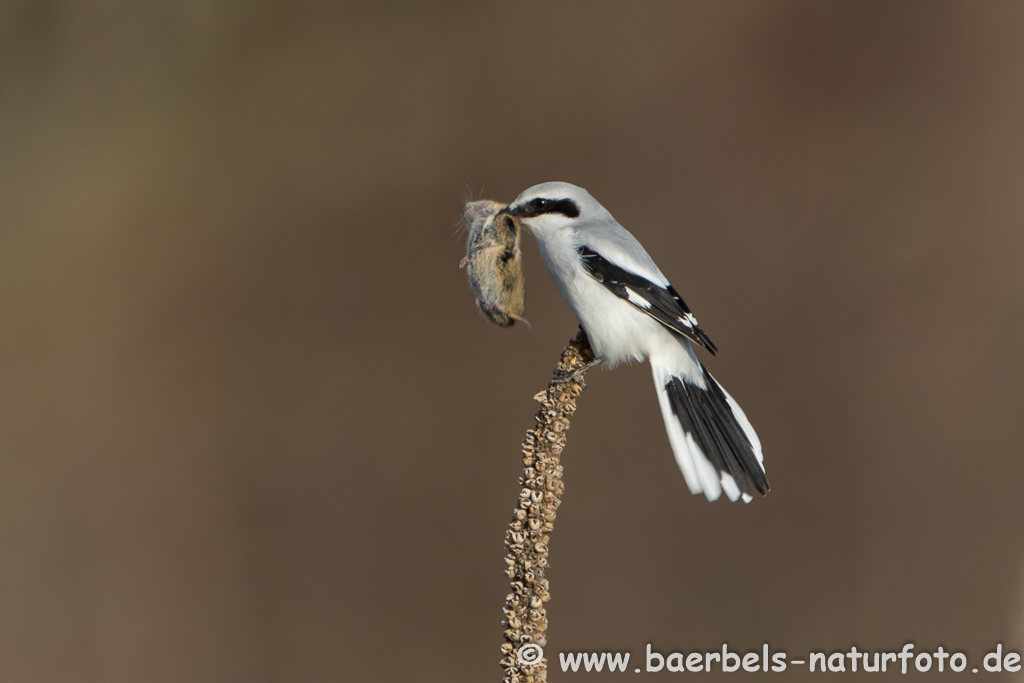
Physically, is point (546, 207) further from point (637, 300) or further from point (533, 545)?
point (533, 545)

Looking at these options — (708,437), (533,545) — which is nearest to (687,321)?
(708,437)

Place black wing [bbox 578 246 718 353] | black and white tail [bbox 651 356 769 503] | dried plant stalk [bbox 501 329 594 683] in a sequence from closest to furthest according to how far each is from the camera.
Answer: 1. dried plant stalk [bbox 501 329 594 683]
2. black and white tail [bbox 651 356 769 503]
3. black wing [bbox 578 246 718 353]

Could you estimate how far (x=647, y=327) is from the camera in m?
1.83

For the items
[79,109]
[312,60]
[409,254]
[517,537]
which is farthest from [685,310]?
[79,109]

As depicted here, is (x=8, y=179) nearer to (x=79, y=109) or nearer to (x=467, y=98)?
(x=79, y=109)

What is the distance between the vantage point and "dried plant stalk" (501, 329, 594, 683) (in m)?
1.00

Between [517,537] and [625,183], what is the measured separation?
2439mm

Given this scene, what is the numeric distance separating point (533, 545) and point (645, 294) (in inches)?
33.1

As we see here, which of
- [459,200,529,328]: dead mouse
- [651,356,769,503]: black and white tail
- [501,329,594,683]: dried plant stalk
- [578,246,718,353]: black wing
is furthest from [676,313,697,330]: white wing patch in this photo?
[501,329,594,683]: dried plant stalk

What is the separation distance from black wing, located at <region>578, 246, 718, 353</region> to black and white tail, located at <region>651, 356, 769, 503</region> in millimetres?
135

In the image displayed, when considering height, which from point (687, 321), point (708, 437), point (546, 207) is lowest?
point (708, 437)

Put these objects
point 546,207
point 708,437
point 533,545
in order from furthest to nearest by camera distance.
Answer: point 546,207
point 708,437
point 533,545

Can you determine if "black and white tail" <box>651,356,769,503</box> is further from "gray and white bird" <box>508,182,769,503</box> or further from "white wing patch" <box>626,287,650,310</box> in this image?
"white wing patch" <box>626,287,650,310</box>

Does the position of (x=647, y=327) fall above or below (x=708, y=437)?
above
